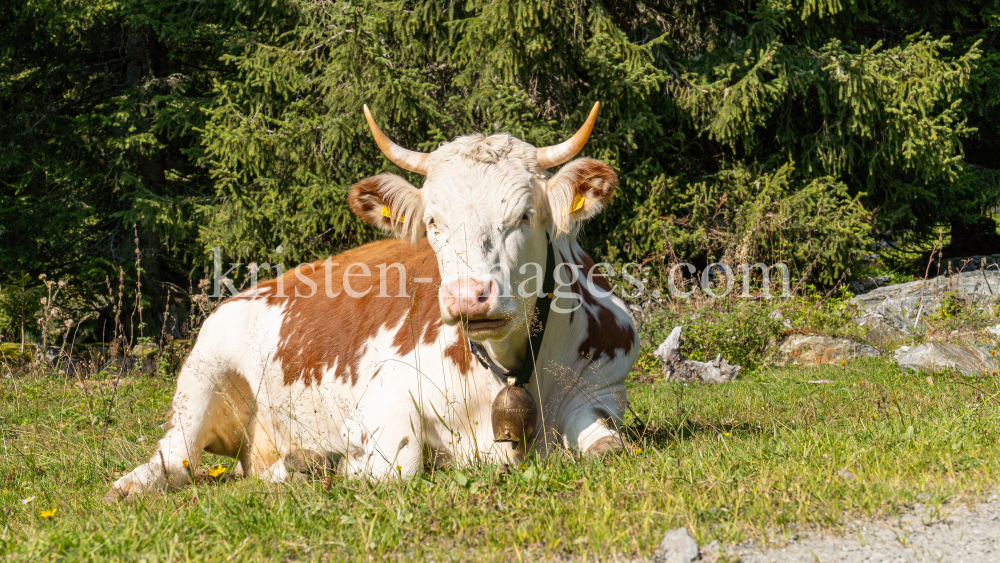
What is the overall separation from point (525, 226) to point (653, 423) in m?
1.81

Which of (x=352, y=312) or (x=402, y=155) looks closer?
(x=402, y=155)

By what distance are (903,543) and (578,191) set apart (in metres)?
2.11

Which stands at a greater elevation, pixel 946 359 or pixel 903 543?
pixel 903 543

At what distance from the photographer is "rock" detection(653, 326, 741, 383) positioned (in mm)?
7645

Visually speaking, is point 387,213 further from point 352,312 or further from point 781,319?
point 781,319

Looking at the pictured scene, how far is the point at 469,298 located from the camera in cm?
311

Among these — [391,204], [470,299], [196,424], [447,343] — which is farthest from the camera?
[196,424]

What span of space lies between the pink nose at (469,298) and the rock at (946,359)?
15.7 feet

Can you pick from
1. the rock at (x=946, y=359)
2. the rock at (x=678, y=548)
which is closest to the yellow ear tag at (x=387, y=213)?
the rock at (x=678, y=548)

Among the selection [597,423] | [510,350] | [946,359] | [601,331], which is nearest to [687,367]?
[946,359]

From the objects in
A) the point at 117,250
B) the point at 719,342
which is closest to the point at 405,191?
the point at 719,342

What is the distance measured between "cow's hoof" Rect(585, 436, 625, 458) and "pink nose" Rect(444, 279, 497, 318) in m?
0.89

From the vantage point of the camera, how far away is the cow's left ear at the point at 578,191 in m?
3.80

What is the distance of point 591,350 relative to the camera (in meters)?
4.05
